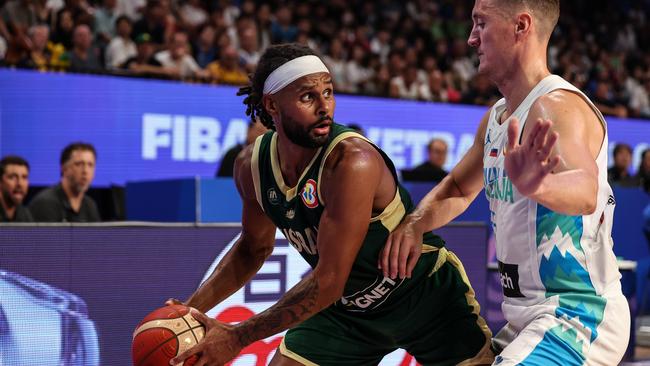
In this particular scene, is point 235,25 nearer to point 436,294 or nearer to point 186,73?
point 186,73

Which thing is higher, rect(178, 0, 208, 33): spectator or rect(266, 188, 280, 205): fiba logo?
rect(178, 0, 208, 33): spectator

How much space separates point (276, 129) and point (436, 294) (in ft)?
3.01

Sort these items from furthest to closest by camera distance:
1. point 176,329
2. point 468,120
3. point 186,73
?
point 468,120 < point 186,73 < point 176,329

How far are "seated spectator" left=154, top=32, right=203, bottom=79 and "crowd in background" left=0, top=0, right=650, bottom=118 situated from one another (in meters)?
0.02

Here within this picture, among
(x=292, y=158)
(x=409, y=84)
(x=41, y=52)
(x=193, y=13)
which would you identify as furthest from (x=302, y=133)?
(x=409, y=84)

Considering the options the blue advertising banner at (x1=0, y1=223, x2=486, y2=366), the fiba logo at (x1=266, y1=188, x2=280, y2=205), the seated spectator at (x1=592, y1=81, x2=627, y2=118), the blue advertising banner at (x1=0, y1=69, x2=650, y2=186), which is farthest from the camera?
the seated spectator at (x1=592, y1=81, x2=627, y2=118)

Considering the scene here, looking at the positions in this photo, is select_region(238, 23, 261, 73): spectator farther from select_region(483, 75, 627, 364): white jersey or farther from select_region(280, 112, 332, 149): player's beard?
select_region(483, 75, 627, 364): white jersey

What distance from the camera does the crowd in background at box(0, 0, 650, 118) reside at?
10.2m

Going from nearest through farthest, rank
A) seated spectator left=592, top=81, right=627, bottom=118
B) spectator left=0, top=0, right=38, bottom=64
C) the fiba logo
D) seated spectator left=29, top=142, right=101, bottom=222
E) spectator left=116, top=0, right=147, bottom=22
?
the fiba logo, seated spectator left=29, top=142, right=101, bottom=222, spectator left=0, top=0, right=38, bottom=64, spectator left=116, top=0, right=147, bottom=22, seated spectator left=592, top=81, right=627, bottom=118

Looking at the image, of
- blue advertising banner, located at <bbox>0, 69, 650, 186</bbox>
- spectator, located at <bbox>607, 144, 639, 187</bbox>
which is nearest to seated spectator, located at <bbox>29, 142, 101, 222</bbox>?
blue advertising banner, located at <bbox>0, 69, 650, 186</bbox>

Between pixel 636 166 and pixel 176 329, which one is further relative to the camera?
pixel 636 166

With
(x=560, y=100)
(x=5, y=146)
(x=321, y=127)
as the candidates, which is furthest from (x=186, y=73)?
(x=560, y=100)

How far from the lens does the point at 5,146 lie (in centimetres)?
866

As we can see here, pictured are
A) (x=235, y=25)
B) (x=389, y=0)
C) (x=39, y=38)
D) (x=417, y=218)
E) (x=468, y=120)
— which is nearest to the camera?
(x=417, y=218)
